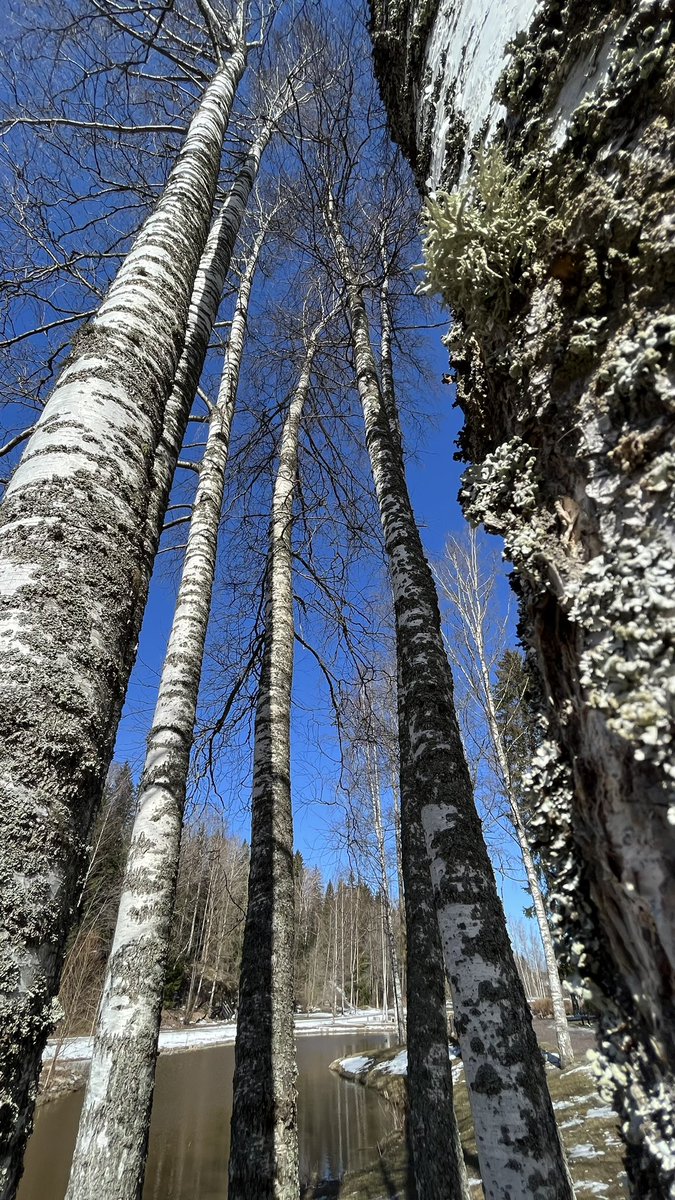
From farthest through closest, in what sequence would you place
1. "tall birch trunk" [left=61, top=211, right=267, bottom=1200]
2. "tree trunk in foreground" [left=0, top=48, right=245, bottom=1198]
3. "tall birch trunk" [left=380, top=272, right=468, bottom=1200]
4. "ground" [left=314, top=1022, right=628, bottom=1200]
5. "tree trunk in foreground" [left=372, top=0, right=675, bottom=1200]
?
"ground" [left=314, top=1022, right=628, bottom=1200] < "tall birch trunk" [left=380, top=272, right=468, bottom=1200] < "tall birch trunk" [left=61, top=211, right=267, bottom=1200] < "tree trunk in foreground" [left=0, top=48, right=245, bottom=1198] < "tree trunk in foreground" [left=372, top=0, right=675, bottom=1200]

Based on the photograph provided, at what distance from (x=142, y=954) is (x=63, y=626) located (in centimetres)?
226

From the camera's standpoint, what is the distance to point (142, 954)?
2.56 metres

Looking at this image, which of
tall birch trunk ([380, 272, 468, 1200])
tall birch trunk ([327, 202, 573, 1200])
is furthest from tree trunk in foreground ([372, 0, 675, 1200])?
tall birch trunk ([380, 272, 468, 1200])

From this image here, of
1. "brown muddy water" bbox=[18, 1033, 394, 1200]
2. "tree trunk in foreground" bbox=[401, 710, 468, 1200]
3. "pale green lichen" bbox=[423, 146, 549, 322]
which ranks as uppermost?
"pale green lichen" bbox=[423, 146, 549, 322]

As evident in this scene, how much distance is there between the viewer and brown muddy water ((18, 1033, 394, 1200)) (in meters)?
7.77

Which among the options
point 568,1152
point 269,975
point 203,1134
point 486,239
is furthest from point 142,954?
point 203,1134

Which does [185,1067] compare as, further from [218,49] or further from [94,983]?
[218,49]

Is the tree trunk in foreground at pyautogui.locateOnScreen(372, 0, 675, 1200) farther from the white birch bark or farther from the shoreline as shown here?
the shoreline

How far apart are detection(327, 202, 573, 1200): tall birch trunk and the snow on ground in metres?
11.3

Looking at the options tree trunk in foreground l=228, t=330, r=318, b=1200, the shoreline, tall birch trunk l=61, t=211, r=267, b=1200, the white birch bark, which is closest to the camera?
the white birch bark

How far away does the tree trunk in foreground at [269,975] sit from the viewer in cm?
292

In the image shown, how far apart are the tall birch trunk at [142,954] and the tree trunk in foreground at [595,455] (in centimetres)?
256

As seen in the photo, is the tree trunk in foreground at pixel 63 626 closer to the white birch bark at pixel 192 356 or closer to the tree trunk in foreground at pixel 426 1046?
the white birch bark at pixel 192 356

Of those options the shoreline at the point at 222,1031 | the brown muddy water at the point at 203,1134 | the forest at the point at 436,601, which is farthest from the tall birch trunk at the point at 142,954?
the shoreline at the point at 222,1031
